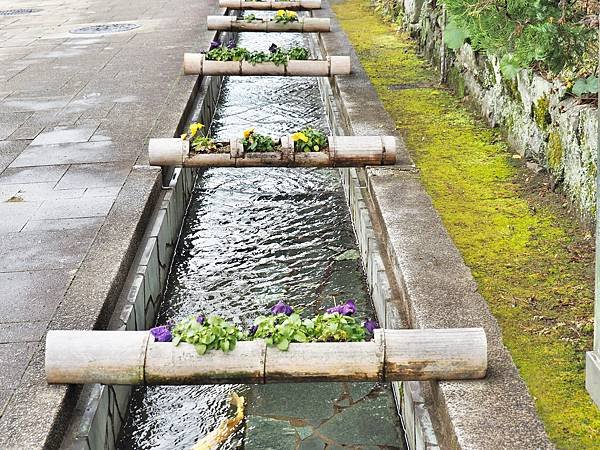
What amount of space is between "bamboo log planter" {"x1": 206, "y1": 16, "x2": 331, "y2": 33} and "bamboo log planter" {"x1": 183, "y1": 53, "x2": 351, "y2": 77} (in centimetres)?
253

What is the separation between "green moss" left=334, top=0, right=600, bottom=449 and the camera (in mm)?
3512

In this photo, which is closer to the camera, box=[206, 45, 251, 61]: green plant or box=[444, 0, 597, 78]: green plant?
box=[444, 0, 597, 78]: green plant

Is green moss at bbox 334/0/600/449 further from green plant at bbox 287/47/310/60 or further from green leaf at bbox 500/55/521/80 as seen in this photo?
green plant at bbox 287/47/310/60

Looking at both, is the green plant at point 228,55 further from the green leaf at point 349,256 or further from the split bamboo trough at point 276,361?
the split bamboo trough at point 276,361

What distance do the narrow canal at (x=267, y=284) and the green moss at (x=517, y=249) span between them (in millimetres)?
721

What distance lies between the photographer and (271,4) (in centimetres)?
1309

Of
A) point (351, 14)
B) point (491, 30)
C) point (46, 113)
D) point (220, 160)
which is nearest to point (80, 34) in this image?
point (351, 14)

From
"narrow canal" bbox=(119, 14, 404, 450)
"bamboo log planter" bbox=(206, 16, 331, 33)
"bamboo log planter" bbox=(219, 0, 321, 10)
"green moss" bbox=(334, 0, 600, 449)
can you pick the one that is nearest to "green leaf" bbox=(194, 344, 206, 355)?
"narrow canal" bbox=(119, 14, 404, 450)

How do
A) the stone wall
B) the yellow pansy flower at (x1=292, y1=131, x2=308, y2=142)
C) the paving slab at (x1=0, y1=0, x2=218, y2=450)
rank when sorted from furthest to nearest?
the yellow pansy flower at (x1=292, y1=131, x2=308, y2=142)
the stone wall
the paving slab at (x1=0, y1=0, x2=218, y2=450)

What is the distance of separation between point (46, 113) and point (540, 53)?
16.4 ft

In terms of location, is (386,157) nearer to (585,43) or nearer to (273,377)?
(585,43)

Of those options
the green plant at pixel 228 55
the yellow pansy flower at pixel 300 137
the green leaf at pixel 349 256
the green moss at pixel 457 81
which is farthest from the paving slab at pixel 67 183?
the green moss at pixel 457 81

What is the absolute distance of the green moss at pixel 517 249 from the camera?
138 inches

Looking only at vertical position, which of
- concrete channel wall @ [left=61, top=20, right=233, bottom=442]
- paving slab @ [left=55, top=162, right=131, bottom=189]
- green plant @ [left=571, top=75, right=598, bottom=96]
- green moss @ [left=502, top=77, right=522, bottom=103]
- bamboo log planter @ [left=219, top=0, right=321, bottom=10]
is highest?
green plant @ [left=571, top=75, right=598, bottom=96]
